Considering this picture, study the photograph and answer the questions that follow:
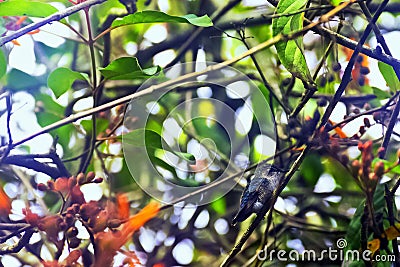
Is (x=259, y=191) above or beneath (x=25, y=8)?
beneath

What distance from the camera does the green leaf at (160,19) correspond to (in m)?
0.43

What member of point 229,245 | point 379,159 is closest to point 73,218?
point 229,245

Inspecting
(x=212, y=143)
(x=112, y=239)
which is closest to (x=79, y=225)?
(x=112, y=239)

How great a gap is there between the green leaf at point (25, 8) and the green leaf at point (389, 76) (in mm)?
274

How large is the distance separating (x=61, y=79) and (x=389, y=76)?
0.93 feet

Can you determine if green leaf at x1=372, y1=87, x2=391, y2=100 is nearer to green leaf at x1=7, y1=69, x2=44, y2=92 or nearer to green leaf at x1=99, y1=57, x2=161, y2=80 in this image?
green leaf at x1=99, y1=57, x2=161, y2=80

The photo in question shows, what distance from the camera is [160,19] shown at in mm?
446

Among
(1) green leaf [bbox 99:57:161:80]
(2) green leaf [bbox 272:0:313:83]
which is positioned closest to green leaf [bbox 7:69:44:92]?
(1) green leaf [bbox 99:57:161:80]

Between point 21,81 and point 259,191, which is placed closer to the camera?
point 259,191

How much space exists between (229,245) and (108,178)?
120mm

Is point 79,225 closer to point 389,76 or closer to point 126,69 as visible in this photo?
point 126,69

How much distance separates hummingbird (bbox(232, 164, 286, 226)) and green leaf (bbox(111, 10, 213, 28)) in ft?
0.40

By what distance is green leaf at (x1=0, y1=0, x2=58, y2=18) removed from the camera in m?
0.46

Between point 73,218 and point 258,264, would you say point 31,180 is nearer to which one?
point 73,218
